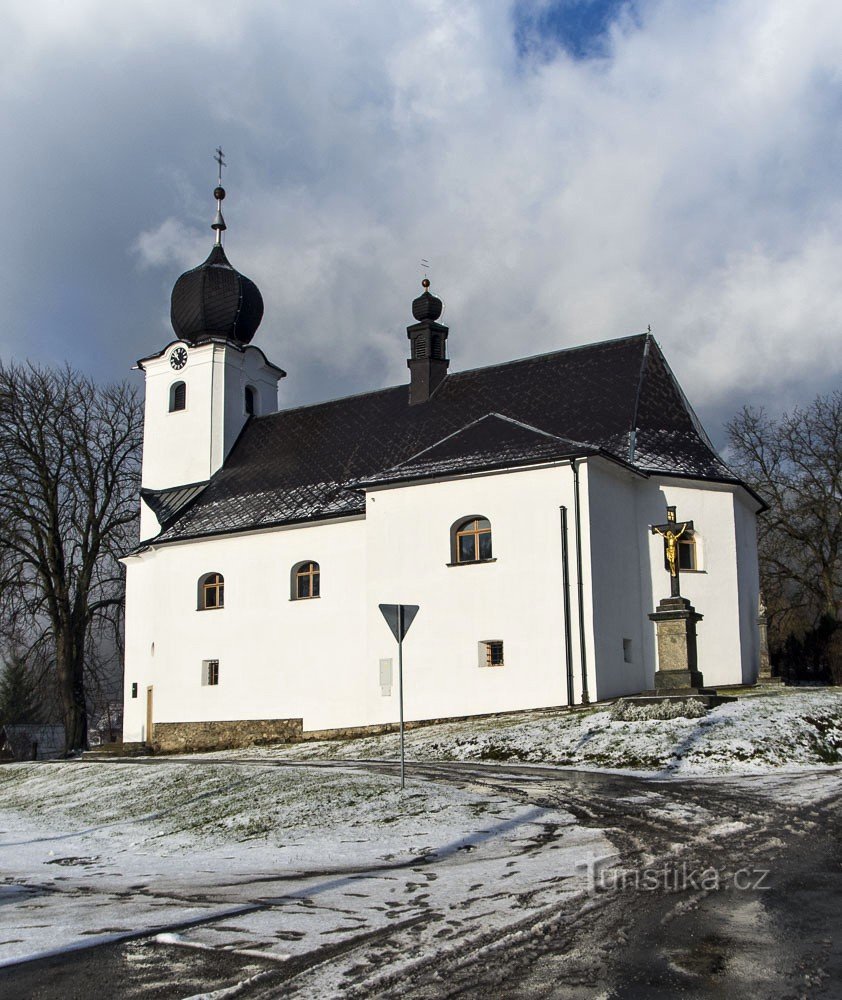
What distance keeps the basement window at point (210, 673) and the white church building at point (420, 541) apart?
0.06 metres

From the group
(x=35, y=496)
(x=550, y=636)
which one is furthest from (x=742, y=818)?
(x=35, y=496)

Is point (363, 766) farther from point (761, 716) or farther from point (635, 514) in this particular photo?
point (635, 514)

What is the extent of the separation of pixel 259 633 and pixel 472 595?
694cm

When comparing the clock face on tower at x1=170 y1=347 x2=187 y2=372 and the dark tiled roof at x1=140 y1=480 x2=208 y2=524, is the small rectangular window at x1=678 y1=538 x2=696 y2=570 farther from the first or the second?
the clock face on tower at x1=170 y1=347 x2=187 y2=372

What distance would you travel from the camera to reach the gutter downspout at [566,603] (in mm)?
21422

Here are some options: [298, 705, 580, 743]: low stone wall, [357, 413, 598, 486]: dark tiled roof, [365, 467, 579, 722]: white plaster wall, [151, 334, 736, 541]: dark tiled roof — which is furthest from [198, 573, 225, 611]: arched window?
[357, 413, 598, 486]: dark tiled roof

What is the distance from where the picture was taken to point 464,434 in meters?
25.1

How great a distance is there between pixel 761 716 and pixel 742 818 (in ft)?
21.8

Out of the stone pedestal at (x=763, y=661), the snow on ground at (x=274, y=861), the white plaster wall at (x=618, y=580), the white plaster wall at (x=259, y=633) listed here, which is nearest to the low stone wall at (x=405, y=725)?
the white plaster wall at (x=259, y=633)

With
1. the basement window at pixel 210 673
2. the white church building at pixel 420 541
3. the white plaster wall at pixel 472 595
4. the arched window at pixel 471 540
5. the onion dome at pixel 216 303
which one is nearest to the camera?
the white plaster wall at pixel 472 595

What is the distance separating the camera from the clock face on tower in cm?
3322

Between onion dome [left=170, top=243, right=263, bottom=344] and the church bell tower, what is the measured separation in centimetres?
3

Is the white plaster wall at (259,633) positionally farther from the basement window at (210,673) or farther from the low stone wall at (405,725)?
the low stone wall at (405,725)

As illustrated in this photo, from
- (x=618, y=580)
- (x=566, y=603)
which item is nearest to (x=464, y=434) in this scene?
(x=618, y=580)
